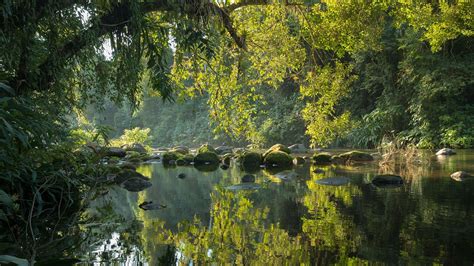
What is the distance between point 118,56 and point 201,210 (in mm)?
2709

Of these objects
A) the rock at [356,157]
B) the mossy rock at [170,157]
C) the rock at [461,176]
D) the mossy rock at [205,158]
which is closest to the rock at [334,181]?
the rock at [461,176]

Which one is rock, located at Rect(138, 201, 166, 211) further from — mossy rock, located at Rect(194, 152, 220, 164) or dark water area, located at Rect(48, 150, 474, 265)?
mossy rock, located at Rect(194, 152, 220, 164)

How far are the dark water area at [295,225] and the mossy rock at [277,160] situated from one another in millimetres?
5824

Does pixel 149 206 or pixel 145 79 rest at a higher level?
pixel 145 79

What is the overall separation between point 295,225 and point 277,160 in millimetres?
A: 9741

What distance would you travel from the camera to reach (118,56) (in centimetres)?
677

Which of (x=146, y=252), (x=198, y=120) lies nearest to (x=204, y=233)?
(x=146, y=252)

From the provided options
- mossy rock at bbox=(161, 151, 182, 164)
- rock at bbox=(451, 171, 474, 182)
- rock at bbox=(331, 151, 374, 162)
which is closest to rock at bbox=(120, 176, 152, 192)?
rock at bbox=(451, 171, 474, 182)

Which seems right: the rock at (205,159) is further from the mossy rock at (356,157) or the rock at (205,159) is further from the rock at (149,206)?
the rock at (149,206)

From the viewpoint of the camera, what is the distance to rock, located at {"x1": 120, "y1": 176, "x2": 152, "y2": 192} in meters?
9.87

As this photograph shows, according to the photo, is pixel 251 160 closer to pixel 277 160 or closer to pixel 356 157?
pixel 277 160

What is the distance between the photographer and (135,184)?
10.1m

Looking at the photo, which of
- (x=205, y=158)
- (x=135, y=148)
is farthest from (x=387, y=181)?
(x=135, y=148)

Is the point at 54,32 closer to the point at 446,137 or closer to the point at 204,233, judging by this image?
the point at 204,233
